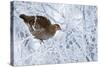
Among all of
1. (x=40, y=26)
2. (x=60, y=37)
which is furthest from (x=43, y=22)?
(x=60, y=37)

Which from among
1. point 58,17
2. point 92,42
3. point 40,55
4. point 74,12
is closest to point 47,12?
point 58,17

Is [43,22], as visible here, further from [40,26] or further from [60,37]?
[60,37]

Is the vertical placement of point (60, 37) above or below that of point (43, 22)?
below
